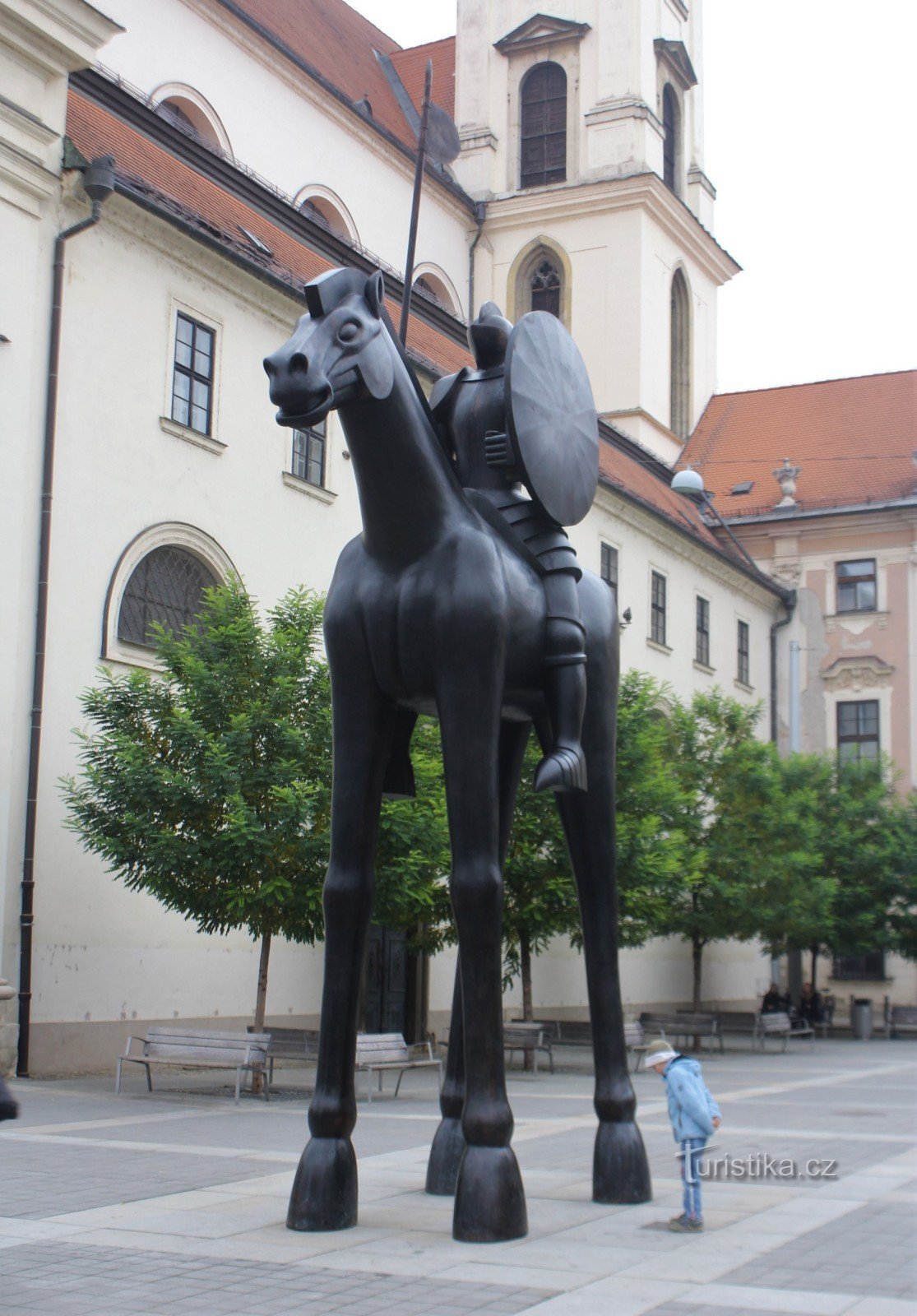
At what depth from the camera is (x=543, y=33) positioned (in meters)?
43.6

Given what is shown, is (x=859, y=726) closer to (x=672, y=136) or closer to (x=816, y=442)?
(x=816, y=442)

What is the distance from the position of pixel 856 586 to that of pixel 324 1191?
39162 millimetres

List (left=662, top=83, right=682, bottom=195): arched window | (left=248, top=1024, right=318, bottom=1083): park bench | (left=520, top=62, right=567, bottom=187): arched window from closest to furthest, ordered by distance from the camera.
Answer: (left=248, top=1024, right=318, bottom=1083): park bench
(left=520, top=62, right=567, bottom=187): arched window
(left=662, top=83, right=682, bottom=195): arched window

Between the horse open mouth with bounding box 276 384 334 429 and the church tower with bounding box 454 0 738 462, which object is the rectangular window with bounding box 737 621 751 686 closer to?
the church tower with bounding box 454 0 738 462

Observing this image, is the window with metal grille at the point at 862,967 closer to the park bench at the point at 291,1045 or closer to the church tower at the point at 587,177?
the church tower at the point at 587,177

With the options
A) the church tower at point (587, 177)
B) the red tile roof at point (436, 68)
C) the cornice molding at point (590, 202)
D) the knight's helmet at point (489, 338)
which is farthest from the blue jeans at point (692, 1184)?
the red tile roof at point (436, 68)

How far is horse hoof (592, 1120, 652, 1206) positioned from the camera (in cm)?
789

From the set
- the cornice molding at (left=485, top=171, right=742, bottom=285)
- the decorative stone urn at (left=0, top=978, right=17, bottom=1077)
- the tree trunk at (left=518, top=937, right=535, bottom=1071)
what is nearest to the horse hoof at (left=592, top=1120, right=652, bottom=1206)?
the decorative stone urn at (left=0, top=978, right=17, bottom=1077)

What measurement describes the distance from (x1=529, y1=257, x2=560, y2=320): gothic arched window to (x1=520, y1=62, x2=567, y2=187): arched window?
235cm

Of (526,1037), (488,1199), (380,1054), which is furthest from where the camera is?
(526,1037)

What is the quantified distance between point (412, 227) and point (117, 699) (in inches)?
358

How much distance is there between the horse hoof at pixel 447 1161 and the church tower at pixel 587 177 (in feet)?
118

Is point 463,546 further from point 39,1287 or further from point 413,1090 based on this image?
point 413,1090

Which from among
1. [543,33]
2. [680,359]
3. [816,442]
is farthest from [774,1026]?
[543,33]
